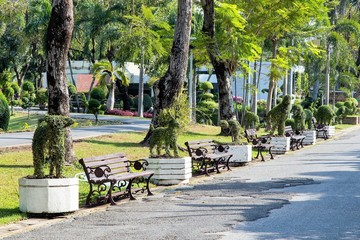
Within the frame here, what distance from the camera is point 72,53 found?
71812 millimetres

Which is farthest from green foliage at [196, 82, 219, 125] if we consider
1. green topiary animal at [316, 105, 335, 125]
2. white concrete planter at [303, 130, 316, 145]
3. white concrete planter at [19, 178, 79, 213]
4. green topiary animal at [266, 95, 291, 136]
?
white concrete planter at [19, 178, 79, 213]

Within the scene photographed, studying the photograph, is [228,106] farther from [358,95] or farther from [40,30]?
[358,95]

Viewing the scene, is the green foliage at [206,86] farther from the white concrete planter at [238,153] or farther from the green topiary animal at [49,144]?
the green topiary animal at [49,144]

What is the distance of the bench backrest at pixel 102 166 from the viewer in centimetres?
1309

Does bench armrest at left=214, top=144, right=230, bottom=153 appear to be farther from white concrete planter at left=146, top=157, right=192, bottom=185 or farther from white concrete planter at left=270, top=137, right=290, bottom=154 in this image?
white concrete planter at left=270, top=137, right=290, bottom=154

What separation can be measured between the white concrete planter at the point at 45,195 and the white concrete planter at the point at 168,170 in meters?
4.83

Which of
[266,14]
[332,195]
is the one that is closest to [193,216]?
[332,195]

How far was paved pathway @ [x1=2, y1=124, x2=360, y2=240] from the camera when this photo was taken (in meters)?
10.1

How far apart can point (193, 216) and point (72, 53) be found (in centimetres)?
6162

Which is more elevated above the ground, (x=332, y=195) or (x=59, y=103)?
(x=59, y=103)

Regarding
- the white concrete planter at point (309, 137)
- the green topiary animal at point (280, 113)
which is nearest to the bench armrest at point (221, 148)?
the green topiary animal at point (280, 113)

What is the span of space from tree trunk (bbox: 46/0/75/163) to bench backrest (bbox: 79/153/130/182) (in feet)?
12.2

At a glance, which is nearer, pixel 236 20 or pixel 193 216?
pixel 193 216

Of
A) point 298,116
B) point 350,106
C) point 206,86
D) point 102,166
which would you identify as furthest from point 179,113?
point 350,106
